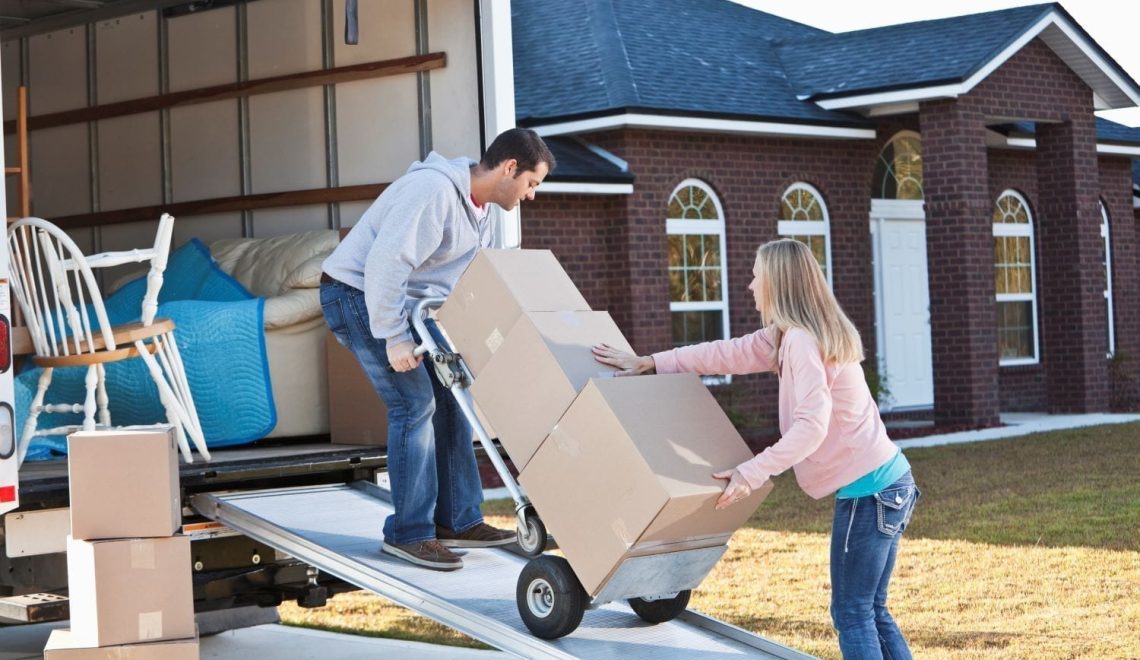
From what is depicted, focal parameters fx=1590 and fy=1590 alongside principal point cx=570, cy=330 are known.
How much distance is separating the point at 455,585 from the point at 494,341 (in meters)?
0.79

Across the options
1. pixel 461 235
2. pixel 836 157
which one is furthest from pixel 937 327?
pixel 461 235

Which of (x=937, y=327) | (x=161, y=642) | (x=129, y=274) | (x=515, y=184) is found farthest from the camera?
(x=937, y=327)

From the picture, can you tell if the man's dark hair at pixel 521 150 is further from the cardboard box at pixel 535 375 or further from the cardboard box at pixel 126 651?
the cardboard box at pixel 126 651

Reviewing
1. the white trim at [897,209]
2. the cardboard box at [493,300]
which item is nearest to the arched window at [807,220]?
the white trim at [897,209]

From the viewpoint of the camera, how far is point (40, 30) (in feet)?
28.2

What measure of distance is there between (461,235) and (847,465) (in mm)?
1482

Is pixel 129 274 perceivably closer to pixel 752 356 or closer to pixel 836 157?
pixel 752 356

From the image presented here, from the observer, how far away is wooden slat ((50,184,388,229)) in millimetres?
7113

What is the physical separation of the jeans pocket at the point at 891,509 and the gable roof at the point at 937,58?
11.8 m

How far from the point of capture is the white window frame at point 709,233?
52.6 ft

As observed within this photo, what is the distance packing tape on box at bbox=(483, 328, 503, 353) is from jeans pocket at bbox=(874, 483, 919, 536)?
1.18 m

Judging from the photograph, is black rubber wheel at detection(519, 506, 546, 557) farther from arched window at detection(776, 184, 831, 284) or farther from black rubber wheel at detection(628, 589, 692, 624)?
arched window at detection(776, 184, 831, 284)

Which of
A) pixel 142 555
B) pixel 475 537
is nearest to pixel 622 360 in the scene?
pixel 475 537

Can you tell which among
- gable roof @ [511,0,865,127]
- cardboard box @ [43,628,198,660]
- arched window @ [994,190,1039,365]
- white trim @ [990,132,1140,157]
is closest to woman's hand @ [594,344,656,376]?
cardboard box @ [43,628,198,660]
